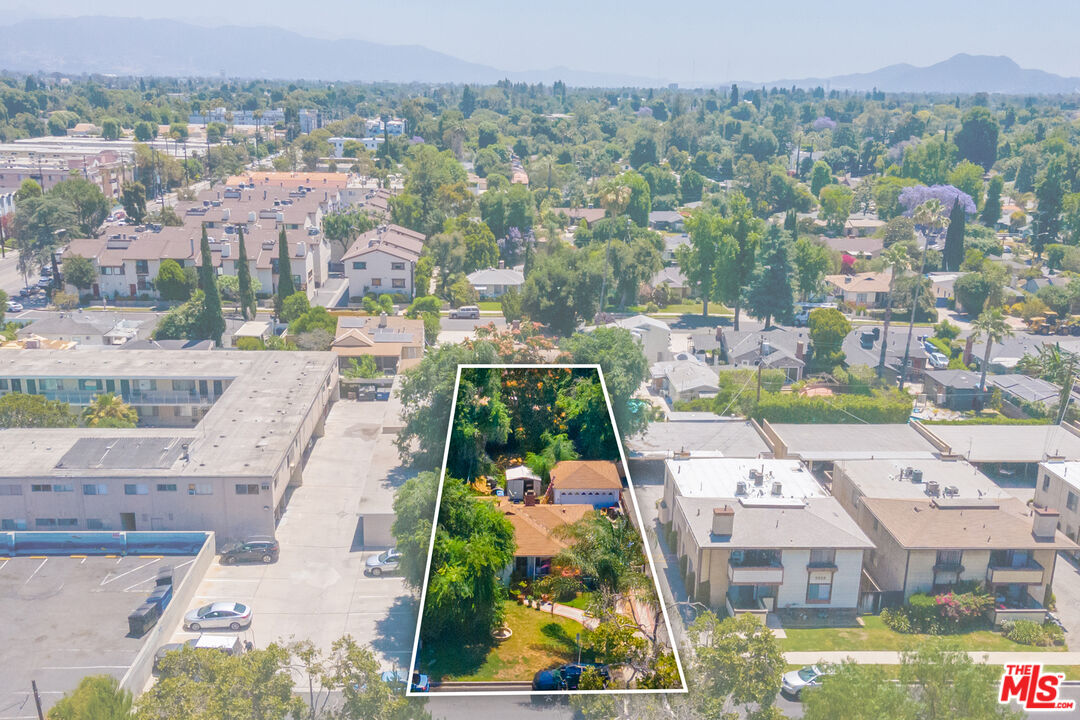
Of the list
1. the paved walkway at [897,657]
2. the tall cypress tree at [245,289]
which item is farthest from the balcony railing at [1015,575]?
the tall cypress tree at [245,289]

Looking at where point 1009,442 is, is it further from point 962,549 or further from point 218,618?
point 218,618

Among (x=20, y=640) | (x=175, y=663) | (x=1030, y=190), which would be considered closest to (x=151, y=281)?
(x=20, y=640)

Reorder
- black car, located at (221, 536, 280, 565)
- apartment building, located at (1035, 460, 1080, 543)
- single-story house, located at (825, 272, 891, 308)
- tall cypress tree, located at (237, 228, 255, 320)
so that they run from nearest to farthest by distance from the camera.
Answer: black car, located at (221, 536, 280, 565) < apartment building, located at (1035, 460, 1080, 543) < tall cypress tree, located at (237, 228, 255, 320) < single-story house, located at (825, 272, 891, 308)

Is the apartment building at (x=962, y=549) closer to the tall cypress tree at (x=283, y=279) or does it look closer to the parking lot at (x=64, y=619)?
the parking lot at (x=64, y=619)

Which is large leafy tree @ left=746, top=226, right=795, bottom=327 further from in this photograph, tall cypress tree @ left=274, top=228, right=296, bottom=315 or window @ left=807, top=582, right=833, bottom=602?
window @ left=807, top=582, right=833, bottom=602

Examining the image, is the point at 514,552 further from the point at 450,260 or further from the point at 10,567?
the point at 450,260

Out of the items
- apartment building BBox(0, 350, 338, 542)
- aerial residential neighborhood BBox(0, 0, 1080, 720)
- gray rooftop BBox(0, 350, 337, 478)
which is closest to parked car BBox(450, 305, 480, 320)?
aerial residential neighborhood BBox(0, 0, 1080, 720)

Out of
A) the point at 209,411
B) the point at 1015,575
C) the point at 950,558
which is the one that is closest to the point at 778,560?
the point at 950,558
